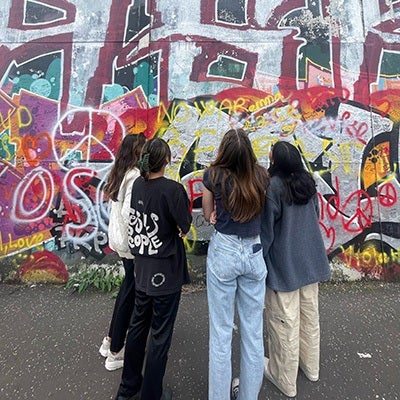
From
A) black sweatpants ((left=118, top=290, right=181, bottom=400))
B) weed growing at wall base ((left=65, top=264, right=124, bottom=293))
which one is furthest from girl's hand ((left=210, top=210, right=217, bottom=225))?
weed growing at wall base ((left=65, top=264, right=124, bottom=293))

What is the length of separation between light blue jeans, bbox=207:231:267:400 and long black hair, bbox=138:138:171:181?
24.2 inches

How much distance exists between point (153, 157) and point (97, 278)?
8.17ft

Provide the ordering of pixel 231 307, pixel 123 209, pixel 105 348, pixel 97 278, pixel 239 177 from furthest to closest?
pixel 97 278, pixel 105 348, pixel 123 209, pixel 231 307, pixel 239 177

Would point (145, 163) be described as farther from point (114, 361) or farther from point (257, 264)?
point (114, 361)

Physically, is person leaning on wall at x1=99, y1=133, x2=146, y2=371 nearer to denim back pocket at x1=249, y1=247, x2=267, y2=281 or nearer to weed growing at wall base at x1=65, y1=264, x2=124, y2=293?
denim back pocket at x1=249, y1=247, x2=267, y2=281

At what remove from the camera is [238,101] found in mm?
4023

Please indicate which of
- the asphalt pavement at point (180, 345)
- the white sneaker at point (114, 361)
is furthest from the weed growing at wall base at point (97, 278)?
the white sneaker at point (114, 361)

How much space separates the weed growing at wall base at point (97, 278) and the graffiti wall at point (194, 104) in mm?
145

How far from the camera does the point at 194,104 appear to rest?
403 cm

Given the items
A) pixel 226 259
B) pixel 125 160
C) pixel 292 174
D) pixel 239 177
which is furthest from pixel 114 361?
pixel 292 174

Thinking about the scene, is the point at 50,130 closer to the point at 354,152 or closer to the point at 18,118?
the point at 18,118

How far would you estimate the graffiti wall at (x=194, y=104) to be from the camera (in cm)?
402

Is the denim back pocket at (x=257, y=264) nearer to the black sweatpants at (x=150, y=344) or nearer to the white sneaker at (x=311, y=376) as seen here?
the black sweatpants at (x=150, y=344)

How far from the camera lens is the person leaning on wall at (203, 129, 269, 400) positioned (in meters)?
2.02
